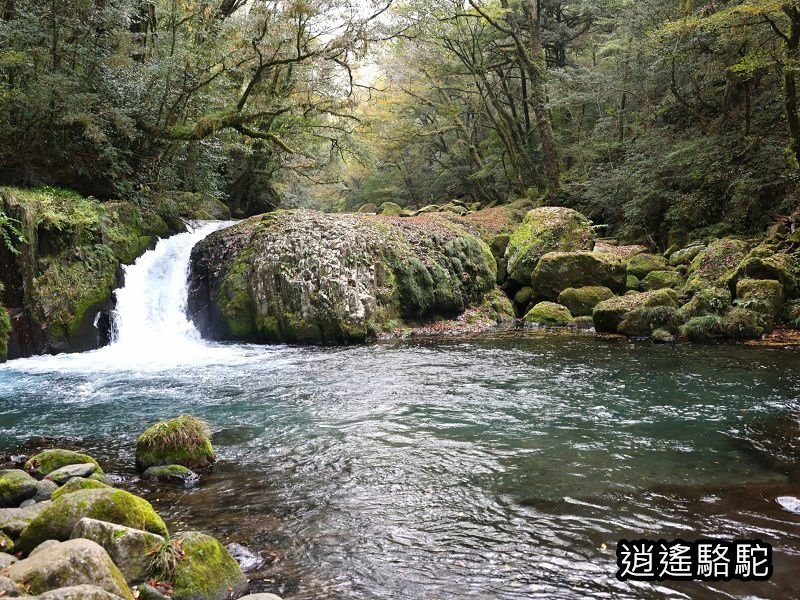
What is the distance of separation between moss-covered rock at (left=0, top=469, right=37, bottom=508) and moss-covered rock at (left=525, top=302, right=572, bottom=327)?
42.7 feet

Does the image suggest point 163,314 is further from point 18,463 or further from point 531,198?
point 531,198

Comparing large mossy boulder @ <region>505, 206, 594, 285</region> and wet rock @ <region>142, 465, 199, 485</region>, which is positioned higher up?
large mossy boulder @ <region>505, 206, 594, 285</region>

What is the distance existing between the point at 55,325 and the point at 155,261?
138 inches

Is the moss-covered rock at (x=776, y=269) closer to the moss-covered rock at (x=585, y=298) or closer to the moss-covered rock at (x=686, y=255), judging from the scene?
the moss-covered rock at (x=686, y=255)

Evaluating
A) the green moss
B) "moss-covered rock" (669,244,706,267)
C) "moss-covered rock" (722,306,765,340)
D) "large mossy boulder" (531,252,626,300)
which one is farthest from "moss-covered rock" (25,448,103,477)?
"moss-covered rock" (669,244,706,267)

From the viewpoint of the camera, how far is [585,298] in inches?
610

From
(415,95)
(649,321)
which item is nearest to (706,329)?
(649,321)

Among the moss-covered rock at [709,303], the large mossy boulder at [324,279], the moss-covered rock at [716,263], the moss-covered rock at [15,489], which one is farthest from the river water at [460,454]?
the moss-covered rock at [716,263]

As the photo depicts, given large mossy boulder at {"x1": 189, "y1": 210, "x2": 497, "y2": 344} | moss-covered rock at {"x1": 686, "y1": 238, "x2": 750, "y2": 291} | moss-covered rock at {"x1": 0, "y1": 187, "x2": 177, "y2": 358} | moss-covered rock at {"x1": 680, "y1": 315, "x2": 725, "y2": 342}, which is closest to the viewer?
moss-covered rock at {"x1": 680, "y1": 315, "x2": 725, "y2": 342}

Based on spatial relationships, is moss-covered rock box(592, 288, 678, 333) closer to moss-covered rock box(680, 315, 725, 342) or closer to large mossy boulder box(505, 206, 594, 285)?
moss-covered rock box(680, 315, 725, 342)

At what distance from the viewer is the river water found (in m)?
3.93

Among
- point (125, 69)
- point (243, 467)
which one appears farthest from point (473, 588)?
point (125, 69)

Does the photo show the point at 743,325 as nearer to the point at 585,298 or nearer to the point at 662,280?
the point at 662,280

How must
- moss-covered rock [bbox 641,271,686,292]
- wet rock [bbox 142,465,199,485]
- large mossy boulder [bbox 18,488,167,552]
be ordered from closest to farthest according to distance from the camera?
large mossy boulder [bbox 18,488,167,552], wet rock [bbox 142,465,199,485], moss-covered rock [bbox 641,271,686,292]
